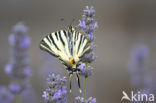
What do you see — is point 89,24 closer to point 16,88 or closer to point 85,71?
point 85,71

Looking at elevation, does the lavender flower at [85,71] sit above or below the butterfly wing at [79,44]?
below

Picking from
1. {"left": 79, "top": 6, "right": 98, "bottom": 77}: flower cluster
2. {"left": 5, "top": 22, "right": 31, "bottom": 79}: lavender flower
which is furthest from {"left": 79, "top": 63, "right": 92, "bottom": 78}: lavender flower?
{"left": 5, "top": 22, "right": 31, "bottom": 79}: lavender flower

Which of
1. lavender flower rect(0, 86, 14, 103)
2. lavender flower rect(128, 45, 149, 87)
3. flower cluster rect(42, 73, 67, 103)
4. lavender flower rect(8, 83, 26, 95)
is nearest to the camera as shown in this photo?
flower cluster rect(42, 73, 67, 103)

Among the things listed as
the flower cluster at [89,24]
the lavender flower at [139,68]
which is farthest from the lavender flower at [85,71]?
the lavender flower at [139,68]

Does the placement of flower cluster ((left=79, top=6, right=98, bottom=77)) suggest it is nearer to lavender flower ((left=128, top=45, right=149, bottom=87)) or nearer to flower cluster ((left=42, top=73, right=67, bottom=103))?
flower cluster ((left=42, top=73, right=67, bottom=103))

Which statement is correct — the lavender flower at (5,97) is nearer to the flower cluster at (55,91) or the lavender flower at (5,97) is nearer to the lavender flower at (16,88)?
the lavender flower at (16,88)

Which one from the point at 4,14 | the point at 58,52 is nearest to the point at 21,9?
the point at 4,14

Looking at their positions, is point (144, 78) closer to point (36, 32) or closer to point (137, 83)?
point (137, 83)
